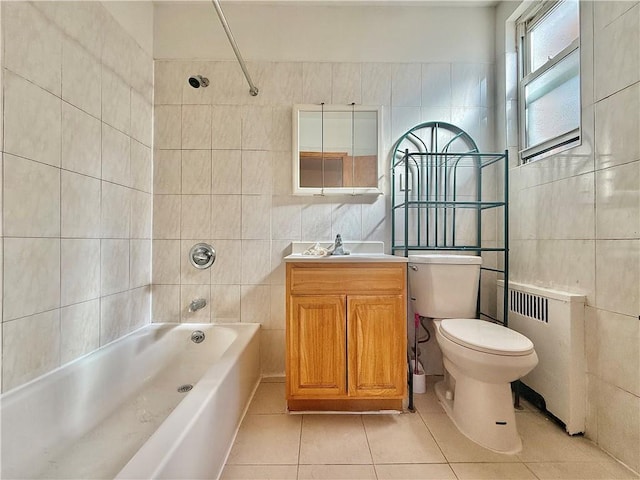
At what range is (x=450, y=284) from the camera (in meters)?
1.60

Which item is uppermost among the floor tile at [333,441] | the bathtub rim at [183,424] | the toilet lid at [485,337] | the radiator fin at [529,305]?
the radiator fin at [529,305]

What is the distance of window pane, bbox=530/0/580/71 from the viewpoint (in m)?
1.50

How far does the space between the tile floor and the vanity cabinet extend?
0.45 feet

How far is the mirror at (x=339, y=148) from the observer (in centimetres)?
188

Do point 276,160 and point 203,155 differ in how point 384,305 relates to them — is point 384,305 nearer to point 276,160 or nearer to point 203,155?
point 276,160

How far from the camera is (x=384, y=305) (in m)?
1.43

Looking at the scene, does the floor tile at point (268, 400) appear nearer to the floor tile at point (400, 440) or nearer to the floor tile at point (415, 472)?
the floor tile at point (400, 440)

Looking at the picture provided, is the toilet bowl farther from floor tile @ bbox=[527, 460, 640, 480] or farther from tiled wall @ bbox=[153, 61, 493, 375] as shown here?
tiled wall @ bbox=[153, 61, 493, 375]

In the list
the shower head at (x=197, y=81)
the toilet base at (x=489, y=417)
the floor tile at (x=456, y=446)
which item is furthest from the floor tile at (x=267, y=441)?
the shower head at (x=197, y=81)

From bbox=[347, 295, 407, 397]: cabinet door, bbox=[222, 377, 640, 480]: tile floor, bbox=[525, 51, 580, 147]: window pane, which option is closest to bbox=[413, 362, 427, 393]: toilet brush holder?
bbox=[222, 377, 640, 480]: tile floor

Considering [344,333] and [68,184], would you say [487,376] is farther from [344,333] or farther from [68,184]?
[68,184]

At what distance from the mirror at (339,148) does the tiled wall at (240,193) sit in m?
0.08

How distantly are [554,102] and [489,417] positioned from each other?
66.4 inches

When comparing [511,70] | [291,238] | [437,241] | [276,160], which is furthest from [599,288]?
[276,160]
